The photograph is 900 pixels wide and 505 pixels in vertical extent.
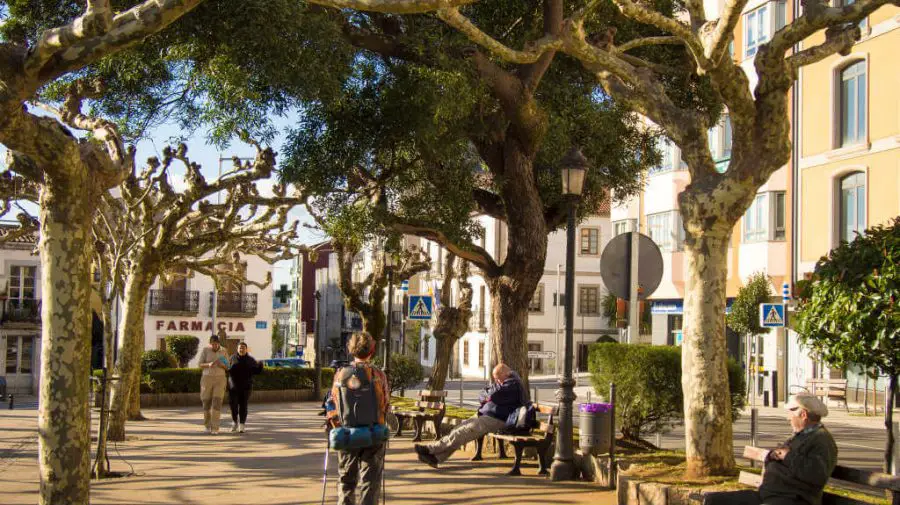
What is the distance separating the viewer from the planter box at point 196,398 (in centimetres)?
2852

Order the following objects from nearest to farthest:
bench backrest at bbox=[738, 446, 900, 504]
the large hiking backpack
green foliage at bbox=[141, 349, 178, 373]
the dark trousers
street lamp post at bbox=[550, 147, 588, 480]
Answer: bench backrest at bbox=[738, 446, 900, 504]
the large hiking backpack
street lamp post at bbox=[550, 147, 588, 480]
the dark trousers
green foliage at bbox=[141, 349, 178, 373]

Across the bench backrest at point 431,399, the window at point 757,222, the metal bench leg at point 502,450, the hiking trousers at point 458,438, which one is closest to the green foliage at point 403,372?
the bench backrest at point 431,399

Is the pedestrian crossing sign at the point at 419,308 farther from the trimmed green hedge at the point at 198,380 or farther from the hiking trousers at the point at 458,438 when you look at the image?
the hiking trousers at the point at 458,438

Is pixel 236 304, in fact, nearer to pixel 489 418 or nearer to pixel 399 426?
pixel 399 426

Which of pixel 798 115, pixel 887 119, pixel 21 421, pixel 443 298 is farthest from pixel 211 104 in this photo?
pixel 798 115

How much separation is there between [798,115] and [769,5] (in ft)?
13.4

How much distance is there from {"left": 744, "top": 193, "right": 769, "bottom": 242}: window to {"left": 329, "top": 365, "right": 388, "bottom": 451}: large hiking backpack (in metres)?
29.5

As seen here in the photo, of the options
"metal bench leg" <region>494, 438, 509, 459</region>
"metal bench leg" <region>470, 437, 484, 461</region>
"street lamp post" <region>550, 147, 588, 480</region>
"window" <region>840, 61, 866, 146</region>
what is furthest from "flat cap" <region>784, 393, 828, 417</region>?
"window" <region>840, 61, 866, 146</region>

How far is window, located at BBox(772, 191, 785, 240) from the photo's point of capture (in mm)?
36031

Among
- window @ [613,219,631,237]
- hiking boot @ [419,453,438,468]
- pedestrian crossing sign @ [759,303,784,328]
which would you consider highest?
window @ [613,219,631,237]

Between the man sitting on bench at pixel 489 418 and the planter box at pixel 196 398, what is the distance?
14117 mm

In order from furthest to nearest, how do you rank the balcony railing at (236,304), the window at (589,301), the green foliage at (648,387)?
the window at (589,301)
the balcony railing at (236,304)
the green foliage at (648,387)

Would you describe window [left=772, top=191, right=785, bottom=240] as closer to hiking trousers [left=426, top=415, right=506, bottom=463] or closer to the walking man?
the walking man

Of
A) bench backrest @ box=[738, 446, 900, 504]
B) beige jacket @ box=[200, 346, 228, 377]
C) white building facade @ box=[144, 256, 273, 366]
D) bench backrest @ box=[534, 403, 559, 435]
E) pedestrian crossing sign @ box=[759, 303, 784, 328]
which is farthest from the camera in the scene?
white building facade @ box=[144, 256, 273, 366]
